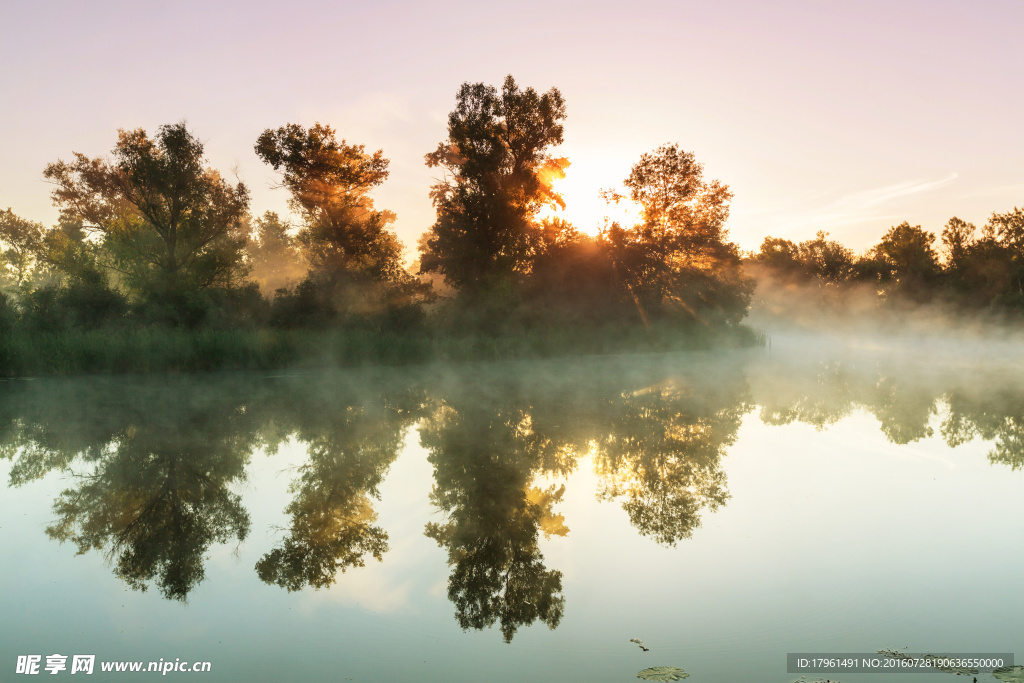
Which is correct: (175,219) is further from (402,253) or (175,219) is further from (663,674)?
(663,674)

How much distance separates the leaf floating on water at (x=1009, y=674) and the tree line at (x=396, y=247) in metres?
26.1

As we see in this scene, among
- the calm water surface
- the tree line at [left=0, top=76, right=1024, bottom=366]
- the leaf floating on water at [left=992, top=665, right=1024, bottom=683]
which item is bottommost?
the leaf floating on water at [left=992, top=665, right=1024, bottom=683]

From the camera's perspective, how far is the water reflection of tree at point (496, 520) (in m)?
4.04

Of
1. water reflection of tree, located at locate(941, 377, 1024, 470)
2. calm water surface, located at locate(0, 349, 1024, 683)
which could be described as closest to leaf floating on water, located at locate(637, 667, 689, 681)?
calm water surface, located at locate(0, 349, 1024, 683)

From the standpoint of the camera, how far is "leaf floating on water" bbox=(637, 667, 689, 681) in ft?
10.3

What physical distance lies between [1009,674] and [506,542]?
323 centimetres

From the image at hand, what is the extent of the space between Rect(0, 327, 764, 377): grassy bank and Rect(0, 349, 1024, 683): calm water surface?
943 cm

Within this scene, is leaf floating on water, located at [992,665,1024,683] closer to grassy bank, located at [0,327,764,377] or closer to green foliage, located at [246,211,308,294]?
grassy bank, located at [0,327,764,377]

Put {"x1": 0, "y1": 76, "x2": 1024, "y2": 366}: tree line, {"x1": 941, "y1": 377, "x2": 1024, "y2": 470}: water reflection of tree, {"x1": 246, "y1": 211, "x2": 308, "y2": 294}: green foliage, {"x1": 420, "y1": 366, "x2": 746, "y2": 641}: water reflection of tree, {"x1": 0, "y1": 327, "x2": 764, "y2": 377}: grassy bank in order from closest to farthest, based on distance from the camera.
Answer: {"x1": 420, "y1": 366, "x2": 746, "y2": 641}: water reflection of tree < {"x1": 941, "y1": 377, "x2": 1024, "y2": 470}: water reflection of tree < {"x1": 0, "y1": 327, "x2": 764, "y2": 377}: grassy bank < {"x1": 0, "y1": 76, "x2": 1024, "y2": 366}: tree line < {"x1": 246, "y1": 211, "x2": 308, "y2": 294}: green foliage

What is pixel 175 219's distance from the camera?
28.1 meters

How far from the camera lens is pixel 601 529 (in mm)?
5445

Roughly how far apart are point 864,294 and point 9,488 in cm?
7274

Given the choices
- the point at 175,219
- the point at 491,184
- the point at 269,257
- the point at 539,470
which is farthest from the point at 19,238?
the point at 539,470

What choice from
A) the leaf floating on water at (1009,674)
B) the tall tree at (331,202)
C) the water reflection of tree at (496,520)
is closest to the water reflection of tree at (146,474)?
the water reflection of tree at (496,520)
